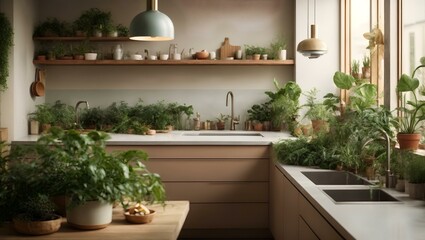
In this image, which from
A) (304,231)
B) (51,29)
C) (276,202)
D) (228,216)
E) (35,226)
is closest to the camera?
(35,226)

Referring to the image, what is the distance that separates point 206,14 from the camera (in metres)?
6.81

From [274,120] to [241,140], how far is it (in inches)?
45.0

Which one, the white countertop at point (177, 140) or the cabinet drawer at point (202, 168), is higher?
the white countertop at point (177, 140)

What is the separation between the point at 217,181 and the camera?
5676mm

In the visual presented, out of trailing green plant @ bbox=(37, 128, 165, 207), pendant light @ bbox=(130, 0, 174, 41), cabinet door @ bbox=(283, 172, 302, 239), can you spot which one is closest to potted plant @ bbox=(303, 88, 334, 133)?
cabinet door @ bbox=(283, 172, 302, 239)

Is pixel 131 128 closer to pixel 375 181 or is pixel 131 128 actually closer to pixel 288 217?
pixel 288 217

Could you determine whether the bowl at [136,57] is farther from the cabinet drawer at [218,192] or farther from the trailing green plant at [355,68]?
the trailing green plant at [355,68]

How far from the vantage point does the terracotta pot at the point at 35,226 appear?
243cm

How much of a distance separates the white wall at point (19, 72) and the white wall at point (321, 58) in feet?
10.0

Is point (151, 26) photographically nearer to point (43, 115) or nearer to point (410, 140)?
point (410, 140)

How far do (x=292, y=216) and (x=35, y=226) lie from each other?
216 centimetres

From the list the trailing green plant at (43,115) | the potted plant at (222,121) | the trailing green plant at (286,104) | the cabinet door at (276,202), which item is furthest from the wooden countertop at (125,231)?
the potted plant at (222,121)

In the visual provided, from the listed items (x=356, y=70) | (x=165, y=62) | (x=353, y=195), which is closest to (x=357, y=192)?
(x=353, y=195)

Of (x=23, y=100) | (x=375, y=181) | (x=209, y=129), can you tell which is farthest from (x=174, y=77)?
(x=375, y=181)
